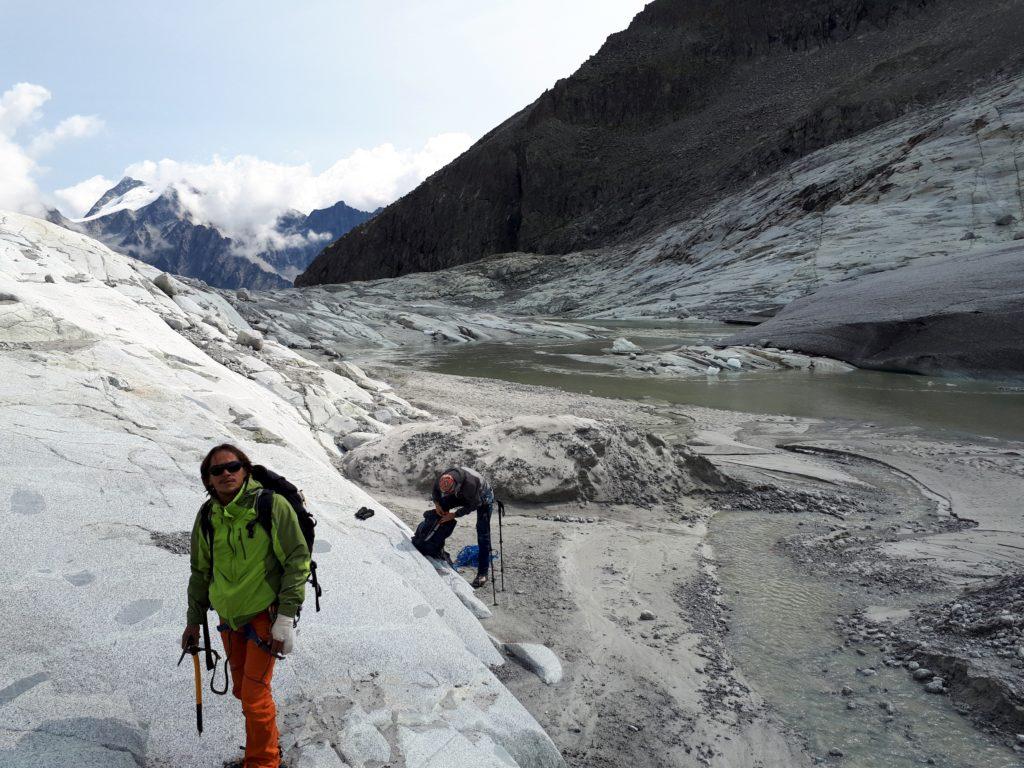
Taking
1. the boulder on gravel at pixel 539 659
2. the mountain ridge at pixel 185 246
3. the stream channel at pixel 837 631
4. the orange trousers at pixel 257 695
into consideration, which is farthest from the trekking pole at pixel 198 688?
the mountain ridge at pixel 185 246

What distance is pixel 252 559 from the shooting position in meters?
2.68

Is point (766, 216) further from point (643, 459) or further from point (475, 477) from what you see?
point (475, 477)

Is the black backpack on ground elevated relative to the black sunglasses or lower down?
lower down

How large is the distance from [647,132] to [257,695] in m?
86.3

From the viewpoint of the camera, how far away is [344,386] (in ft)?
41.1

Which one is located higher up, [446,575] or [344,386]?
[344,386]

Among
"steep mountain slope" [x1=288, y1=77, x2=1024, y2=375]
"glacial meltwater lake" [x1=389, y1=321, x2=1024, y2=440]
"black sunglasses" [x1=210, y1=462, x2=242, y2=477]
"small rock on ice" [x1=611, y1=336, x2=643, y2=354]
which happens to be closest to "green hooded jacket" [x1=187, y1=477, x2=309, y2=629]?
"black sunglasses" [x1=210, y1=462, x2=242, y2=477]

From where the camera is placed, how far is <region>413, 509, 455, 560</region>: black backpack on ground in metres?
5.35

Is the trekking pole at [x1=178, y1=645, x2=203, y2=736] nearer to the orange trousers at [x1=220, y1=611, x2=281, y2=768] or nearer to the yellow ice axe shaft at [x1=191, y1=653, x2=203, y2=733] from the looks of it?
the yellow ice axe shaft at [x1=191, y1=653, x2=203, y2=733]

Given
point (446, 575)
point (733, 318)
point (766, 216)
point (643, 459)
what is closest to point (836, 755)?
point (446, 575)

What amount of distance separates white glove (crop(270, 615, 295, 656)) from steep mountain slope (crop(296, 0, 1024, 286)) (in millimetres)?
62860

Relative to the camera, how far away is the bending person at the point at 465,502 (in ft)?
17.7

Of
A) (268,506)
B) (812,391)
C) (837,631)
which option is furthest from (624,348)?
(268,506)

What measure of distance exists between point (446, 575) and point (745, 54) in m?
93.8
